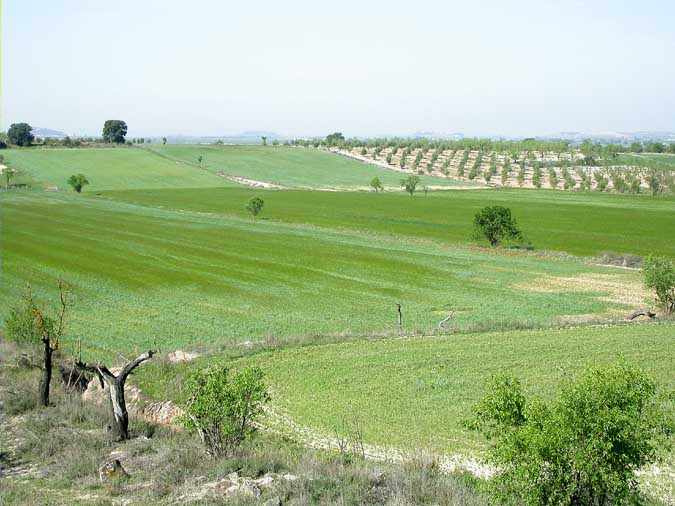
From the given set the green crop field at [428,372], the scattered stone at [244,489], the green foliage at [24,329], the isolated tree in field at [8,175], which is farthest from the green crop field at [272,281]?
the isolated tree in field at [8,175]

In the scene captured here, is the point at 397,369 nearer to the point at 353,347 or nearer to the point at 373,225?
the point at 353,347

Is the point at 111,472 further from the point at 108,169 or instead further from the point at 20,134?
the point at 20,134

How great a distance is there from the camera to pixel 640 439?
1277 cm

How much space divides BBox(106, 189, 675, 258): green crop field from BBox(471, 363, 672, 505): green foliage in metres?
59.5

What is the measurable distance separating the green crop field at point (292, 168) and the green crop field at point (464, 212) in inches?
900

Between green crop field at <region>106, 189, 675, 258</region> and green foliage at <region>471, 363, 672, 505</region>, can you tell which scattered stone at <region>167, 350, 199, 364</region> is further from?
green crop field at <region>106, 189, 675, 258</region>

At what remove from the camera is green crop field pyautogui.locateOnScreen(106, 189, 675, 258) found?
254 feet

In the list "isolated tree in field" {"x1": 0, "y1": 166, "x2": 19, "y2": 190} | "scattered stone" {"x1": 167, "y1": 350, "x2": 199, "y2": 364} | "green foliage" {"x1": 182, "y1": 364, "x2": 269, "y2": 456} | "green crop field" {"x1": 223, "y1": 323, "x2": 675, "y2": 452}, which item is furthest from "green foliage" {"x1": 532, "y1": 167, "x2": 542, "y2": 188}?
"green foliage" {"x1": 182, "y1": 364, "x2": 269, "y2": 456}

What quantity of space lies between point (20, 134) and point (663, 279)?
18892cm

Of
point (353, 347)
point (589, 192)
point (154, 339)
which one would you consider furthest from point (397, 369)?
point (589, 192)

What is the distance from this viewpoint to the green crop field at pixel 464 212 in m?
77.4

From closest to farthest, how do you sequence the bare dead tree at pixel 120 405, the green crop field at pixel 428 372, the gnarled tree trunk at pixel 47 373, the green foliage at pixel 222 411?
the green foliage at pixel 222 411
the bare dead tree at pixel 120 405
the green crop field at pixel 428 372
the gnarled tree trunk at pixel 47 373

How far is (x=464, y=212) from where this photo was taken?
102125 millimetres

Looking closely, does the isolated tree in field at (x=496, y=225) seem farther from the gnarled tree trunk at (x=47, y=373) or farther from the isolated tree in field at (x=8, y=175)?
the isolated tree in field at (x=8, y=175)
